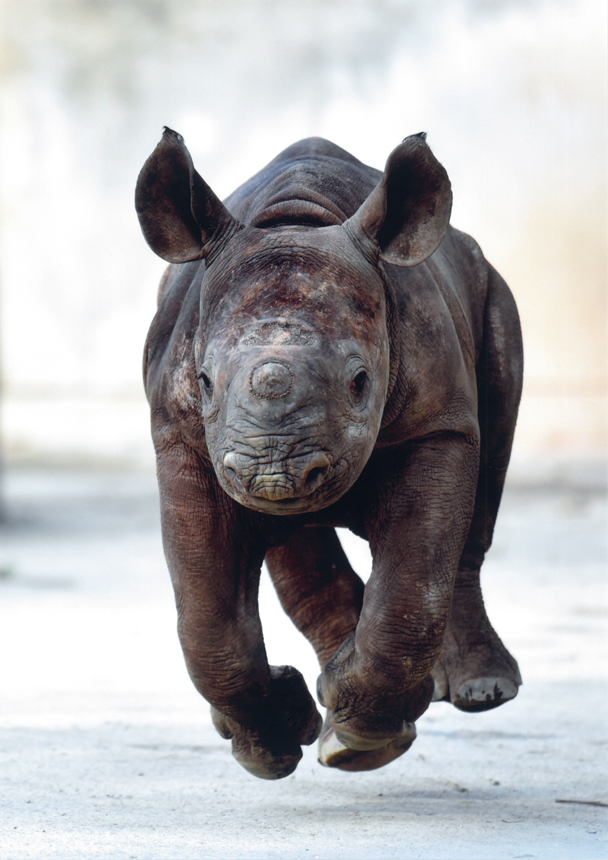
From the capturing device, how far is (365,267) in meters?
4.16

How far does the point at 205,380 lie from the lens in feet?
13.1

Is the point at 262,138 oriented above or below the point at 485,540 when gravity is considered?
above

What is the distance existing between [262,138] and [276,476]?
20.9 m

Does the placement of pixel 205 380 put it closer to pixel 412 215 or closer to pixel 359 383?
pixel 359 383

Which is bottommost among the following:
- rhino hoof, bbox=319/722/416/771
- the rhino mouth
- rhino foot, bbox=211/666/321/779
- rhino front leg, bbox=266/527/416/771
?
rhino hoof, bbox=319/722/416/771

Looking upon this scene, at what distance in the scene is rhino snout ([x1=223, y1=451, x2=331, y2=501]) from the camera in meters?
3.55

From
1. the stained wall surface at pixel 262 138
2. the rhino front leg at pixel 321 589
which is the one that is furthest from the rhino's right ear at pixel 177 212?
the stained wall surface at pixel 262 138

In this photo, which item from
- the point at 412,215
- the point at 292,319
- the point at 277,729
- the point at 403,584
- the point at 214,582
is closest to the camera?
the point at 292,319

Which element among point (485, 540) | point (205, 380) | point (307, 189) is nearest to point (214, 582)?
point (205, 380)

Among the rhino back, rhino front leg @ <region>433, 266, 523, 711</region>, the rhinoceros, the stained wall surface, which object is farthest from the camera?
the stained wall surface

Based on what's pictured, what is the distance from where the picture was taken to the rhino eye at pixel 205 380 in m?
3.94

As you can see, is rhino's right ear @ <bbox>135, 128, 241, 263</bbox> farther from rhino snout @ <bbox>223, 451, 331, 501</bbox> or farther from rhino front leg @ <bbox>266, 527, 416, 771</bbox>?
rhino front leg @ <bbox>266, 527, 416, 771</bbox>

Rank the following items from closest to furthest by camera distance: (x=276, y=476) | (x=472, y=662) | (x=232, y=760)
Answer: (x=276, y=476), (x=472, y=662), (x=232, y=760)

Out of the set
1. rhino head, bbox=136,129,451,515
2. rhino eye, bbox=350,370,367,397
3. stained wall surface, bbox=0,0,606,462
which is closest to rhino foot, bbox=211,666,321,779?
rhino head, bbox=136,129,451,515
